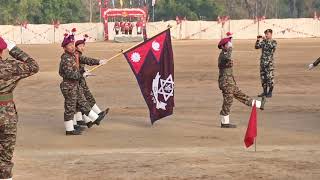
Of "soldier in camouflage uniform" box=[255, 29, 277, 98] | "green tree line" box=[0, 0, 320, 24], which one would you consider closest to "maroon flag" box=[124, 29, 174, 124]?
"soldier in camouflage uniform" box=[255, 29, 277, 98]

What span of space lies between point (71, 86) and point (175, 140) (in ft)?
7.30

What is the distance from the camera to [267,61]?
56.7 ft

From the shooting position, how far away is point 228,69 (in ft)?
39.4

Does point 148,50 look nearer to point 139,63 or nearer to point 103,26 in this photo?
point 139,63

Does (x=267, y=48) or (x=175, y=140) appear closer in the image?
(x=175, y=140)

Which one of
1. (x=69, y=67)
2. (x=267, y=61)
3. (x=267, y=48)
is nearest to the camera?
(x=69, y=67)

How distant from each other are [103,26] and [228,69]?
162ft

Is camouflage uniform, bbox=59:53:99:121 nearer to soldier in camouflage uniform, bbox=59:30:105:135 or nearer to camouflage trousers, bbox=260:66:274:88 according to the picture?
soldier in camouflage uniform, bbox=59:30:105:135

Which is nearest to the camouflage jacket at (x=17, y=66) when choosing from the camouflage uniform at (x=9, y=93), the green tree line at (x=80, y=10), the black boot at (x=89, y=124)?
the camouflage uniform at (x=9, y=93)

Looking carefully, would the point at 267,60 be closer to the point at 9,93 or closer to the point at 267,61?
the point at 267,61

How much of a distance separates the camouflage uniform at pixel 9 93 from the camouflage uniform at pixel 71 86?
436 centimetres

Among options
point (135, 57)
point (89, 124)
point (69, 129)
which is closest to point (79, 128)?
point (89, 124)

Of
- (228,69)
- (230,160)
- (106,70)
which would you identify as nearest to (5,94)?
(230,160)

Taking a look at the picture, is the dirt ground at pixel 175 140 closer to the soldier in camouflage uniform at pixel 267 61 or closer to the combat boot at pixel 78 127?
the combat boot at pixel 78 127
